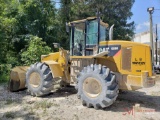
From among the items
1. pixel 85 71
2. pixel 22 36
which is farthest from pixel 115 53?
pixel 22 36

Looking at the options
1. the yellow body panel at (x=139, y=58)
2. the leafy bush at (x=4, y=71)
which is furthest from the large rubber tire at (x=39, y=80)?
the leafy bush at (x=4, y=71)

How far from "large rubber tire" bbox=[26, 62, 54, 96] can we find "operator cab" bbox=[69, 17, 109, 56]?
1.05 m

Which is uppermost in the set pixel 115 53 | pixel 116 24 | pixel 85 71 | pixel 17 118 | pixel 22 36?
pixel 116 24

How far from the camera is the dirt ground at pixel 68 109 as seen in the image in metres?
5.29

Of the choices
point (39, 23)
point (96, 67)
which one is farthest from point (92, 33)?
point (39, 23)

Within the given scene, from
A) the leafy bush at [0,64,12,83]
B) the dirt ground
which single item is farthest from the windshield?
the leafy bush at [0,64,12,83]

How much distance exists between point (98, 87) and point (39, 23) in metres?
10.8

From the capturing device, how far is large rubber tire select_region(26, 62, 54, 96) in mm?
7094

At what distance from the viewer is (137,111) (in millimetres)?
5777

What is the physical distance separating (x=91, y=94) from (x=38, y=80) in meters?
2.24

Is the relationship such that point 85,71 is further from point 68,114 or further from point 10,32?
point 10,32

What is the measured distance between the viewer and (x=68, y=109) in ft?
19.2

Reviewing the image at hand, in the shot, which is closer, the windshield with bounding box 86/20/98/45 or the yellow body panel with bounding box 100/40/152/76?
the yellow body panel with bounding box 100/40/152/76

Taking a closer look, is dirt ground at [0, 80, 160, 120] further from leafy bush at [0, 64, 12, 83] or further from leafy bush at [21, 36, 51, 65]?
leafy bush at [21, 36, 51, 65]
